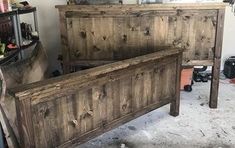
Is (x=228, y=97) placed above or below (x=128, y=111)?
below

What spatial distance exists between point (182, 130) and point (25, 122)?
4.80 ft

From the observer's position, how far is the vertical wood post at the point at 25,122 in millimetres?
1645

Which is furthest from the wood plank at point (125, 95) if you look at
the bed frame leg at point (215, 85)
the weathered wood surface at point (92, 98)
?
the bed frame leg at point (215, 85)

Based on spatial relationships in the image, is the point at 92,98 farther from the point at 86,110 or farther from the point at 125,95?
the point at 125,95

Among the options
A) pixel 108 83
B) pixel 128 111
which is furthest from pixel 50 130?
pixel 128 111

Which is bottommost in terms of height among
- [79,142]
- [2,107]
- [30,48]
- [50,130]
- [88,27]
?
[79,142]

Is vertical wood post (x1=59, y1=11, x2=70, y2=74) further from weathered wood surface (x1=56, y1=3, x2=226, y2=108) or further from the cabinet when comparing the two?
the cabinet

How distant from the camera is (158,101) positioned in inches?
103

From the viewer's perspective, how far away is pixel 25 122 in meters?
1.69

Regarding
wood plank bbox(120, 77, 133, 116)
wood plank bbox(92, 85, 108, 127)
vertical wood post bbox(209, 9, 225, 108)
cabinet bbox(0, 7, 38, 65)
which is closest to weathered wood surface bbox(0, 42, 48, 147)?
cabinet bbox(0, 7, 38, 65)

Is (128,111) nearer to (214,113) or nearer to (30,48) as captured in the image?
(214,113)

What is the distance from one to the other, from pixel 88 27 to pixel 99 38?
15 cm

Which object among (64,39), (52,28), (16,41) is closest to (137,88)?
(64,39)

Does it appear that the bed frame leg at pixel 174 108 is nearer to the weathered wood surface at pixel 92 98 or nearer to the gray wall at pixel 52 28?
the weathered wood surface at pixel 92 98
